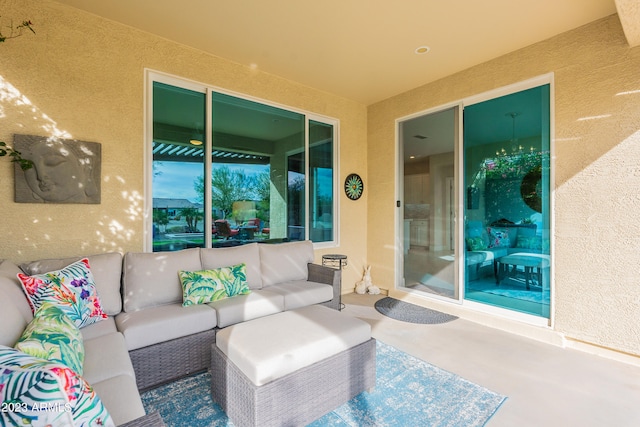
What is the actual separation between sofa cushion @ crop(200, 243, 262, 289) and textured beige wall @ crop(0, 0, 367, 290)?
72cm

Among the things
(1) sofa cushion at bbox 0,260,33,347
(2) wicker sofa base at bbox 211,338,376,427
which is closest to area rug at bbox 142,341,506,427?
(2) wicker sofa base at bbox 211,338,376,427

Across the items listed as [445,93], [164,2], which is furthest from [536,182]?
[164,2]

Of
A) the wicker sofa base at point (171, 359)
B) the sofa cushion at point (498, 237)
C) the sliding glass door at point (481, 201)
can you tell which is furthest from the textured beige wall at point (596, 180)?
the wicker sofa base at point (171, 359)

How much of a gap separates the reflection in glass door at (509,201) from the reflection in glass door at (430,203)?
0.22m

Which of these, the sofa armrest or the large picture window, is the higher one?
the large picture window

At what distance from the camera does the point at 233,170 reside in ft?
12.0

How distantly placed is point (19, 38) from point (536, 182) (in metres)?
5.01

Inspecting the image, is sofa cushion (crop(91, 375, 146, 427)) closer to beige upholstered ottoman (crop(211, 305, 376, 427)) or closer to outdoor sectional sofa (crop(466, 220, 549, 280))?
beige upholstered ottoman (crop(211, 305, 376, 427))

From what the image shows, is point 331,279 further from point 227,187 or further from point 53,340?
point 53,340

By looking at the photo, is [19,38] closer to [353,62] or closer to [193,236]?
[193,236]

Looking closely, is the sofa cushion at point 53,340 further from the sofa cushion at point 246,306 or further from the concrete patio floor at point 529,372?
the concrete patio floor at point 529,372

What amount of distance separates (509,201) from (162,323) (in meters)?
3.71

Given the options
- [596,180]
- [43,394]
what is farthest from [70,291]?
[596,180]

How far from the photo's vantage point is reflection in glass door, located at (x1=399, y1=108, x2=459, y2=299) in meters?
3.98
